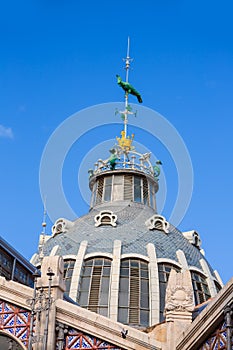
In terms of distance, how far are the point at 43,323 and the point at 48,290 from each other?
55.3 inches

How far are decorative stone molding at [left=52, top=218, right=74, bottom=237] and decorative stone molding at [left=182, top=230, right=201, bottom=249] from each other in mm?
8357

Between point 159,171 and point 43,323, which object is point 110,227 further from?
point 43,323

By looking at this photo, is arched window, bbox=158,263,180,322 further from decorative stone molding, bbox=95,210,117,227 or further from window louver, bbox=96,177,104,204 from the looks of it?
window louver, bbox=96,177,104,204

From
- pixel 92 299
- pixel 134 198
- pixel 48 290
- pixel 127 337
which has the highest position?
pixel 134 198

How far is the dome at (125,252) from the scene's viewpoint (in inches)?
1783

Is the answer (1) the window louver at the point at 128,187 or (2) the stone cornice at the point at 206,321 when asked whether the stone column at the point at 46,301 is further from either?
(1) the window louver at the point at 128,187

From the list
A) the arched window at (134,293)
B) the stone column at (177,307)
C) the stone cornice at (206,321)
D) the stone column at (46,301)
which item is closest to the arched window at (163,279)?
the arched window at (134,293)

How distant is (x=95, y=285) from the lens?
46.1 meters

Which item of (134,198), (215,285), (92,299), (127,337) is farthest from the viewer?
(134,198)

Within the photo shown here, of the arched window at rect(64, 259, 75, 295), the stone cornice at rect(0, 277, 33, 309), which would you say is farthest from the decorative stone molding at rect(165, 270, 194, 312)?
the arched window at rect(64, 259, 75, 295)

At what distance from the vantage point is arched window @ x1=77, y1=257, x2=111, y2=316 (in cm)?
4509

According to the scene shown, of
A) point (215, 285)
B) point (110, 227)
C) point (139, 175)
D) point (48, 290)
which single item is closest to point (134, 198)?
point (139, 175)

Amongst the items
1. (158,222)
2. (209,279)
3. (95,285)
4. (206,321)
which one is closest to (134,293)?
(95,285)

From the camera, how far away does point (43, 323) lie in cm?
2930
